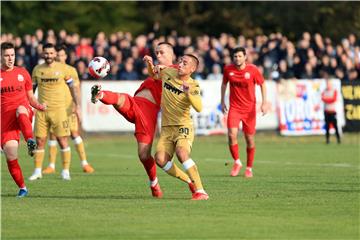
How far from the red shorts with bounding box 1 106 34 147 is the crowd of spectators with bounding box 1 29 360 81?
678 inches

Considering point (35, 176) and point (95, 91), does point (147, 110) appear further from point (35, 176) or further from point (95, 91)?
point (35, 176)

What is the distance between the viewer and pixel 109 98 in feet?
52.5

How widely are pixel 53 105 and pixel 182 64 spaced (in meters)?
6.09

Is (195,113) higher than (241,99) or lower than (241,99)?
lower

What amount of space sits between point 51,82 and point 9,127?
4.62 metres

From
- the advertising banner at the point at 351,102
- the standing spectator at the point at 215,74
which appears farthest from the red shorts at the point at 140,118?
the advertising banner at the point at 351,102

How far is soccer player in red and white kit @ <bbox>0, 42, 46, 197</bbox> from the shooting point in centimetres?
1692

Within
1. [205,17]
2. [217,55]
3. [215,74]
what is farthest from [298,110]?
[205,17]

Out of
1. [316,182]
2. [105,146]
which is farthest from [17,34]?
[316,182]

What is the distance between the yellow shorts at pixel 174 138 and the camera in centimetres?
1628

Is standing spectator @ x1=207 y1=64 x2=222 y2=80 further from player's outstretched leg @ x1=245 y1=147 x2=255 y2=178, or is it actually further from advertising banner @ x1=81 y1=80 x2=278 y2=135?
player's outstretched leg @ x1=245 y1=147 x2=255 y2=178

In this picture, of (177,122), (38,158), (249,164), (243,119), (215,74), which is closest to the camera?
(177,122)

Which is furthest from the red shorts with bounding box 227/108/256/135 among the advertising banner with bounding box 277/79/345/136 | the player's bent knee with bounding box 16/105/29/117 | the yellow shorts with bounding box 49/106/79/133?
the advertising banner with bounding box 277/79/345/136

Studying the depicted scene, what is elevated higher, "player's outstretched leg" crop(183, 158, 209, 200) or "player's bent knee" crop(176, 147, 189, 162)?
"player's bent knee" crop(176, 147, 189, 162)
